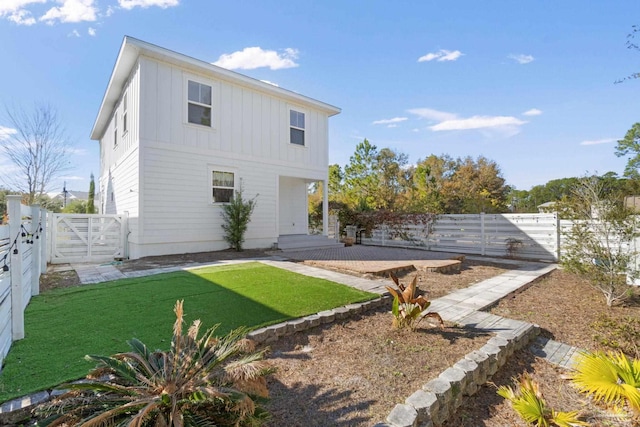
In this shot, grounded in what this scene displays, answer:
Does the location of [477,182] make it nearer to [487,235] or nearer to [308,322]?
[487,235]

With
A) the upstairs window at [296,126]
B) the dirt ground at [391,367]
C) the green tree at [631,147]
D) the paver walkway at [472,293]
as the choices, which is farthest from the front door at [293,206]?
the green tree at [631,147]

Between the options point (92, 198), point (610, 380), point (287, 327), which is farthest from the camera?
point (92, 198)

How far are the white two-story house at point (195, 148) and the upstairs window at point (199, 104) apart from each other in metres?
0.03

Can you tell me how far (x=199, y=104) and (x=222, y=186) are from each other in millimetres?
2804

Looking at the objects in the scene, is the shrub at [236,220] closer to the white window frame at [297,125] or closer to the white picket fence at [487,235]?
the white window frame at [297,125]

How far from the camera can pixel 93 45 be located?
11.2 m

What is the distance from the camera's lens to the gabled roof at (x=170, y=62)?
8477 mm

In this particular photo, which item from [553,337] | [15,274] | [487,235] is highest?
[15,274]

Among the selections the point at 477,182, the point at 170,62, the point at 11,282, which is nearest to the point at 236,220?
the point at 170,62

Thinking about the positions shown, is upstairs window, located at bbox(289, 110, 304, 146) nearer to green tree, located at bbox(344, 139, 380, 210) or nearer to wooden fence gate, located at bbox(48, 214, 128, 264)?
wooden fence gate, located at bbox(48, 214, 128, 264)

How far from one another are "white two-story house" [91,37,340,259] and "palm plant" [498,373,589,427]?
9.17 meters

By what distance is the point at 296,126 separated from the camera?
40.6ft

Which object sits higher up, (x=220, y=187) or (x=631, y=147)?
(x=631, y=147)

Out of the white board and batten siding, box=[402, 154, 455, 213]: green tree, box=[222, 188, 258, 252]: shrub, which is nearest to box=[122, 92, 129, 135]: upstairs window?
box=[222, 188, 258, 252]: shrub
